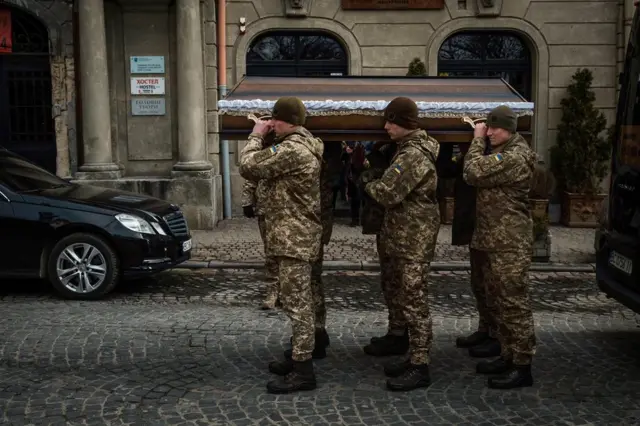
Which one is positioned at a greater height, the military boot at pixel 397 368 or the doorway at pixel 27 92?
the doorway at pixel 27 92

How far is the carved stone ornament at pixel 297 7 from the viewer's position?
1495 centimetres

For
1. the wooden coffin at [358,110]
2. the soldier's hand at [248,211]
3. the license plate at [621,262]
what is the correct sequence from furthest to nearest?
1. the soldier's hand at [248,211]
2. the license plate at [621,262]
3. the wooden coffin at [358,110]

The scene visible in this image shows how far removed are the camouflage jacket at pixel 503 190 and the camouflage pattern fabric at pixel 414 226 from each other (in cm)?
31

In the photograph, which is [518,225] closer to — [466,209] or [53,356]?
[466,209]

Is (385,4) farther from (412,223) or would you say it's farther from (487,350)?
(412,223)

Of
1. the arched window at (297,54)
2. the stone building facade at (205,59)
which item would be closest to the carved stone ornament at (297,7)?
the stone building facade at (205,59)

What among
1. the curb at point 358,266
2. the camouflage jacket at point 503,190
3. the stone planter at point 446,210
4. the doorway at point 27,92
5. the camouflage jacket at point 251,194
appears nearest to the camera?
the camouflage jacket at point 503,190

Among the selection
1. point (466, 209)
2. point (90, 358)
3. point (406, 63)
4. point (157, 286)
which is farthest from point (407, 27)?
point (90, 358)

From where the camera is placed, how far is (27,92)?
1474 centimetres

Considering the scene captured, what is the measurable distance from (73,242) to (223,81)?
7.06m

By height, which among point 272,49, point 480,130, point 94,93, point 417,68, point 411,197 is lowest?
point 411,197

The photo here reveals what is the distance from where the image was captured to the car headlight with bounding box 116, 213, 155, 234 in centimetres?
844

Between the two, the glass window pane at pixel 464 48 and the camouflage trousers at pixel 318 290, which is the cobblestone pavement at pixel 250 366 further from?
the glass window pane at pixel 464 48

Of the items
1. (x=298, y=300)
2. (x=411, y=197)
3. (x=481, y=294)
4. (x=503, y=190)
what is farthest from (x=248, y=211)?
(x=503, y=190)
